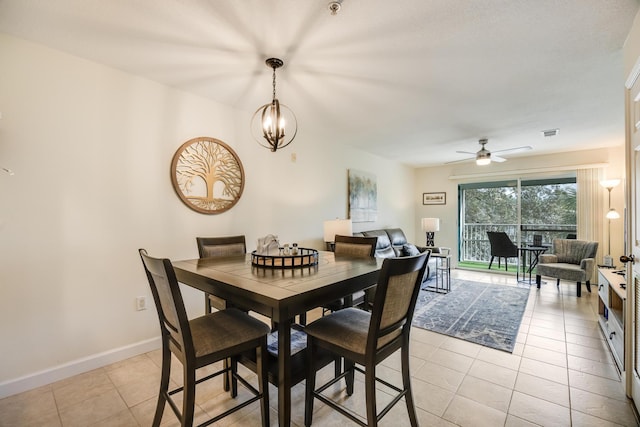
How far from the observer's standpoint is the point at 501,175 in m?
5.84

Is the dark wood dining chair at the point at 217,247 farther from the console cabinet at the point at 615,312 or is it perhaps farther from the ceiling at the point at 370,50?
the console cabinet at the point at 615,312

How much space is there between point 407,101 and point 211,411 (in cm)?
314

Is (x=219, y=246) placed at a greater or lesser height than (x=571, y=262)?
greater

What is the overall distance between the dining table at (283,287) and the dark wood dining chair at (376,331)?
0.18 m

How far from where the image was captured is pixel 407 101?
3.01m

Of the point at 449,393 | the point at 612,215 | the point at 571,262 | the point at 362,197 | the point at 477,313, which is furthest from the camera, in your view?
the point at 362,197

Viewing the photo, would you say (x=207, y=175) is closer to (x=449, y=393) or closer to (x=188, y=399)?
(x=188, y=399)

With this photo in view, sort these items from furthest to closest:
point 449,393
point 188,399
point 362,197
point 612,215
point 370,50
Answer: point 362,197 < point 612,215 < point 370,50 < point 449,393 < point 188,399

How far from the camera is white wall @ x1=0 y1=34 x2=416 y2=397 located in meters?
1.98

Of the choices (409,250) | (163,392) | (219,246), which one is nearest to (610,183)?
(409,250)

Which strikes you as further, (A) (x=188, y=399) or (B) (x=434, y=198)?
(B) (x=434, y=198)

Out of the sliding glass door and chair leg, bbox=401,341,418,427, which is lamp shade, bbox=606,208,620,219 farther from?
chair leg, bbox=401,341,418,427

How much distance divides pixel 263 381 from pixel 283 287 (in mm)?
581

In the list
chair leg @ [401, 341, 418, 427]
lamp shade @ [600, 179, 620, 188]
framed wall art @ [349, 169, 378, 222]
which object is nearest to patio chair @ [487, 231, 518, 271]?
lamp shade @ [600, 179, 620, 188]
